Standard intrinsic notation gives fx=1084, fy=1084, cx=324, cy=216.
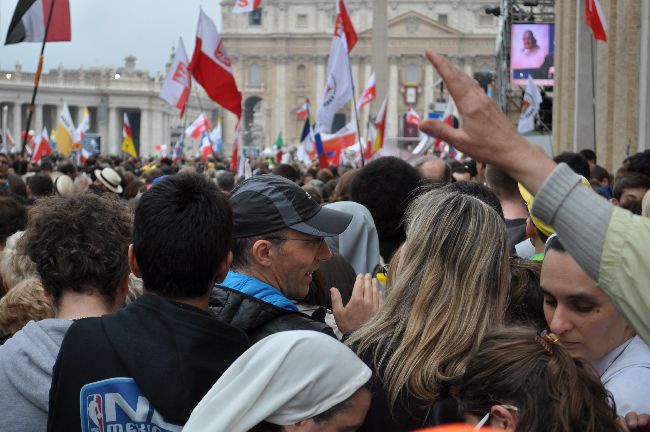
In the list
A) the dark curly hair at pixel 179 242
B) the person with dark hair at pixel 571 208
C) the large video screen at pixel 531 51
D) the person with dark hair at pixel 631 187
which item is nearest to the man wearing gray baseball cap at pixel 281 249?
the dark curly hair at pixel 179 242

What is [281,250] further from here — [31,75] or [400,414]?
[31,75]

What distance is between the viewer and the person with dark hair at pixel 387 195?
5.82 meters

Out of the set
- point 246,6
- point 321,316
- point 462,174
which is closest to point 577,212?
point 321,316

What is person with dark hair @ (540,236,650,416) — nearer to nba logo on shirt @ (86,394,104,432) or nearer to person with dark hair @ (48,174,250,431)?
person with dark hair @ (48,174,250,431)

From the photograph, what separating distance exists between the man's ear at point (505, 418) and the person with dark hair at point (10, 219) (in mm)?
4397

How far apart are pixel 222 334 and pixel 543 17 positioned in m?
35.8

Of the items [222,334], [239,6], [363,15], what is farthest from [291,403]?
[363,15]

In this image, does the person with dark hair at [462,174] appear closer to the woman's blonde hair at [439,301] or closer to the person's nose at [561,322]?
the woman's blonde hair at [439,301]

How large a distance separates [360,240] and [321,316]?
70.6 inches

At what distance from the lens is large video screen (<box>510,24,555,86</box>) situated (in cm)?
2842

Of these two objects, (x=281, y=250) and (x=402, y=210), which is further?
(x=402, y=210)

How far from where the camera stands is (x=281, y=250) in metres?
3.90

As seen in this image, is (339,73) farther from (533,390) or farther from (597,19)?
(533,390)

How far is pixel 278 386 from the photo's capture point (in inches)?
98.6
